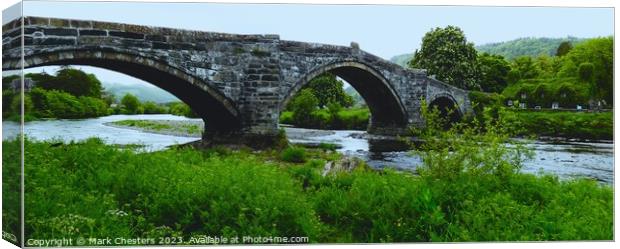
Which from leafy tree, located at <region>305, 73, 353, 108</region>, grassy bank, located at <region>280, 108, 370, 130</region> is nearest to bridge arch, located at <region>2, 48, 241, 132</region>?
grassy bank, located at <region>280, 108, 370, 130</region>

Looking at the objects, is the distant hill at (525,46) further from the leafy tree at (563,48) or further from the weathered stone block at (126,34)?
the weathered stone block at (126,34)

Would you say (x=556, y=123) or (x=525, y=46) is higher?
(x=525, y=46)

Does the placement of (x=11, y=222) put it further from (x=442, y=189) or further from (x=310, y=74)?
(x=310, y=74)

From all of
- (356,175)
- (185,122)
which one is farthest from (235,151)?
(356,175)

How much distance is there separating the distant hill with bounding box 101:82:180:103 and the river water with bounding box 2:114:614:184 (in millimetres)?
353

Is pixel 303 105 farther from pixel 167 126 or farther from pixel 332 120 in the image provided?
pixel 167 126

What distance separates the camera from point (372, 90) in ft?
68.0

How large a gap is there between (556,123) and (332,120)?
4417 mm

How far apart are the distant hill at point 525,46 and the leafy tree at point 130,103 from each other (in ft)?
17.9

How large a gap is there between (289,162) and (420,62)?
4.02 m

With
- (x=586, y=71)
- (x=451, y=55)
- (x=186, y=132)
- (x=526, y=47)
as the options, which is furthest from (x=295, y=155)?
(x=586, y=71)

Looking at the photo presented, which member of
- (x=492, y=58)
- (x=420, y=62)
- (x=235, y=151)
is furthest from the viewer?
(x=420, y=62)

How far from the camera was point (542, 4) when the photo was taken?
28.3ft

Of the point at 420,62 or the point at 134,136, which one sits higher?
the point at 420,62
